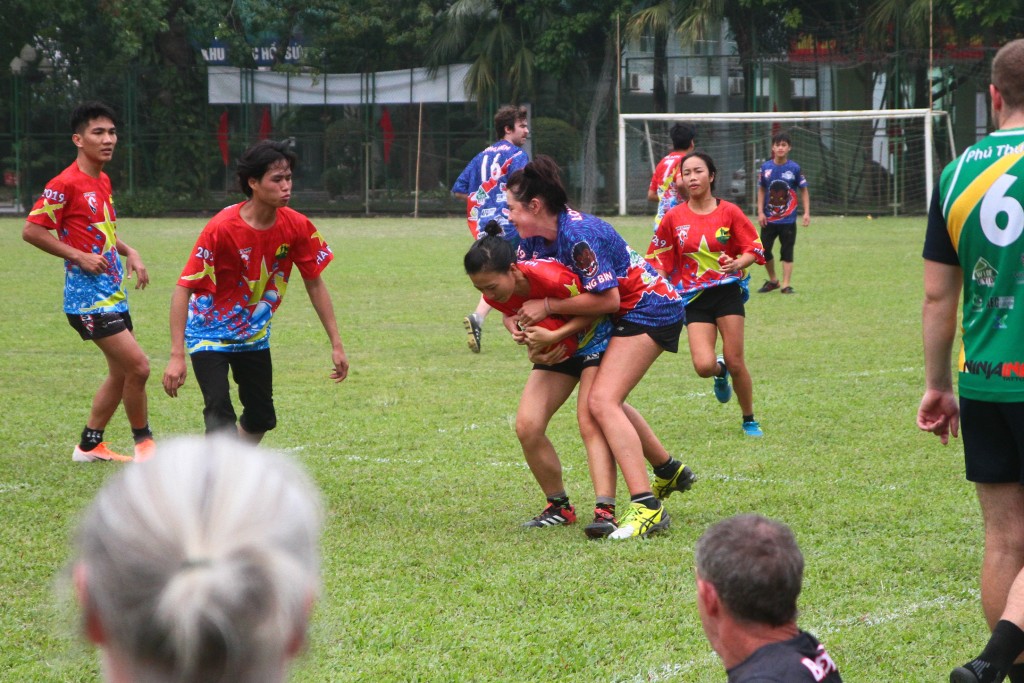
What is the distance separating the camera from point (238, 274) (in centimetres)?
629

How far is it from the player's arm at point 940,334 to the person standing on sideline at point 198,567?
2.97m

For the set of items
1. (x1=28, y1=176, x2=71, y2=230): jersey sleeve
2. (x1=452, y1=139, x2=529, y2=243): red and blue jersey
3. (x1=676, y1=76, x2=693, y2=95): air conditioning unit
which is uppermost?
(x1=676, y1=76, x2=693, y2=95): air conditioning unit

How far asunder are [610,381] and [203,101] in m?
34.0

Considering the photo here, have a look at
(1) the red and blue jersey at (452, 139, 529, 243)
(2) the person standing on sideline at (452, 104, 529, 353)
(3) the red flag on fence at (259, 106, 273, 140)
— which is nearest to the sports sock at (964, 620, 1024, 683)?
(2) the person standing on sideline at (452, 104, 529, 353)

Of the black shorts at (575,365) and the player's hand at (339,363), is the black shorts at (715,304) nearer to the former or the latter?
the black shorts at (575,365)

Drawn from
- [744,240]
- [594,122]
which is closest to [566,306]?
[744,240]

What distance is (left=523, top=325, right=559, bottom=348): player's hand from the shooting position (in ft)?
19.0

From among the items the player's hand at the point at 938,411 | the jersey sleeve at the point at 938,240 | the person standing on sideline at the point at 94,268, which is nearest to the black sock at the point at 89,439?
the person standing on sideline at the point at 94,268

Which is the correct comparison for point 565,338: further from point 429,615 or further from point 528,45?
point 528,45

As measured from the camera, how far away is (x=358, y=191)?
36844mm

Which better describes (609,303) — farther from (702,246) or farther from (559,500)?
(702,246)

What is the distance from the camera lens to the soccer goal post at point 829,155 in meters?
31.7

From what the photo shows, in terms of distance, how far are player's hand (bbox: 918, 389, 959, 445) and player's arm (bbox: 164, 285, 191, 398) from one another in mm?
3442

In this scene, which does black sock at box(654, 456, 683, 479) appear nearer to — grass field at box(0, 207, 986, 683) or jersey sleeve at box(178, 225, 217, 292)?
grass field at box(0, 207, 986, 683)
